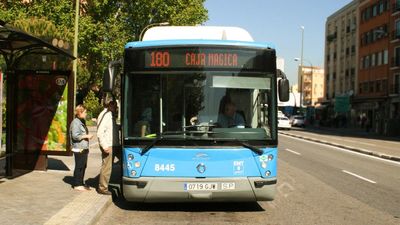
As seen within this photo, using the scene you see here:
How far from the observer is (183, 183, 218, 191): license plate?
326 inches

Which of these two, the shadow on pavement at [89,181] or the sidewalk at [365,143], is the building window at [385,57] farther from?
the shadow on pavement at [89,181]

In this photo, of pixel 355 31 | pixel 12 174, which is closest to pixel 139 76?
pixel 12 174

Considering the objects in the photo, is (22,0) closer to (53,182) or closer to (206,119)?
(53,182)

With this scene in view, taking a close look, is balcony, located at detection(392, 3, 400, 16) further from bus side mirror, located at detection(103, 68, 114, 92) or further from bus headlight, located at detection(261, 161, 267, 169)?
bus side mirror, located at detection(103, 68, 114, 92)

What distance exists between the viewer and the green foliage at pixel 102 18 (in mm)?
37250

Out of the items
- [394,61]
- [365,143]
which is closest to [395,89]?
[394,61]

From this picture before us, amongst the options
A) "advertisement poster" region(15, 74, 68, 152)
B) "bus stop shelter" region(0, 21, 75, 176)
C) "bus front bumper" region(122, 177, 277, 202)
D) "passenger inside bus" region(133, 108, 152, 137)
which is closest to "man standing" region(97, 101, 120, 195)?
"passenger inside bus" region(133, 108, 152, 137)

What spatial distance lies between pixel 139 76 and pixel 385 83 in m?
59.3

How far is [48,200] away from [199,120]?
2804mm

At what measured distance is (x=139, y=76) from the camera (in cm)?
859

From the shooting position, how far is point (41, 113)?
12.5m

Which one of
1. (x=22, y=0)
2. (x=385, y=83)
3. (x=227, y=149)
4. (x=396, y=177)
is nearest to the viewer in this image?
(x=227, y=149)

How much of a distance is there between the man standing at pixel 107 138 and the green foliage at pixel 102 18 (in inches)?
865

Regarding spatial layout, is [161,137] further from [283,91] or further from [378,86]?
[378,86]
